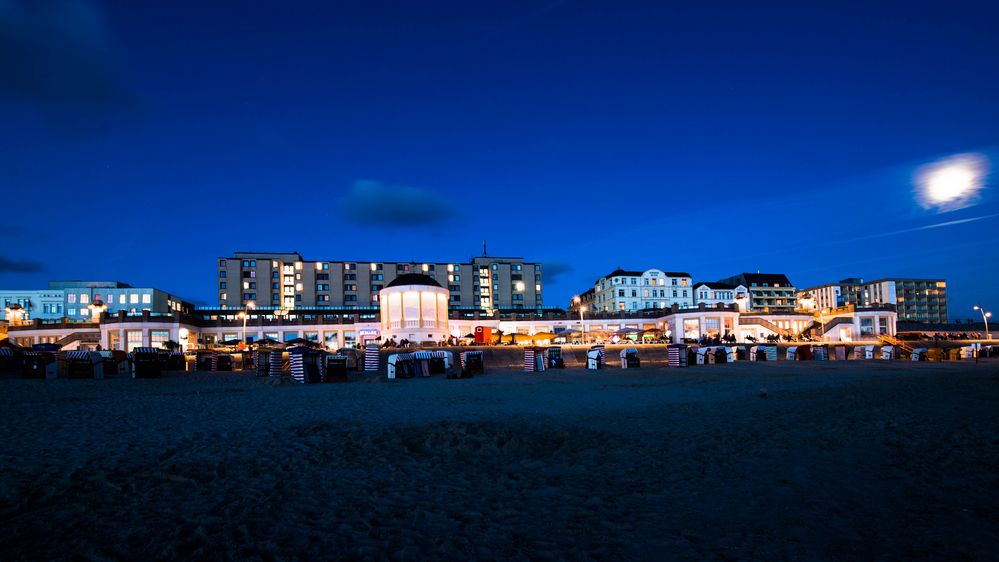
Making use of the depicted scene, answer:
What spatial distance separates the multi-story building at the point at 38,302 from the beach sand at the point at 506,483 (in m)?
113

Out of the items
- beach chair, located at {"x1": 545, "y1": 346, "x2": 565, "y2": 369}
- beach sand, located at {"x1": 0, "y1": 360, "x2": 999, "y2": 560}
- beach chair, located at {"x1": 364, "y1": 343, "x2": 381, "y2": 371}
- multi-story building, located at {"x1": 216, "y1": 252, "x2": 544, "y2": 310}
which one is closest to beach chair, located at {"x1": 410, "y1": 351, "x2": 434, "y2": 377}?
beach chair, located at {"x1": 364, "y1": 343, "x2": 381, "y2": 371}

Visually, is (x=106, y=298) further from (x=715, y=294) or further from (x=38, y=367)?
(x=715, y=294)

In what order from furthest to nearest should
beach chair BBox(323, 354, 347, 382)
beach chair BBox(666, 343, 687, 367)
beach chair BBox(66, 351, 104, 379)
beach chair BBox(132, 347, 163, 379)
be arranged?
beach chair BBox(666, 343, 687, 367), beach chair BBox(132, 347, 163, 379), beach chair BBox(66, 351, 104, 379), beach chair BBox(323, 354, 347, 382)

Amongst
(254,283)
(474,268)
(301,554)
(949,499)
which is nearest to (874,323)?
(474,268)

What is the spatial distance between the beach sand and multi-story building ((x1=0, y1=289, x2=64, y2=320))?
370 feet

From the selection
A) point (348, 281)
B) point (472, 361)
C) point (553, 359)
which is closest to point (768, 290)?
point (348, 281)

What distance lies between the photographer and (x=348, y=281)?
111812 mm

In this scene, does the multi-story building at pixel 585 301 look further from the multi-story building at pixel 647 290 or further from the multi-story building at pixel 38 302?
the multi-story building at pixel 38 302

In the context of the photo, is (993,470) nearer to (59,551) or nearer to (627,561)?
(627,561)

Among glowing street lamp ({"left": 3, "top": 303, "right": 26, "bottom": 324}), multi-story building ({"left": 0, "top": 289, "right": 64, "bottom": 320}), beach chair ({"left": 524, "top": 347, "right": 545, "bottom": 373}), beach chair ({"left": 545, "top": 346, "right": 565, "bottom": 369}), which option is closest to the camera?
beach chair ({"left": 524, "top": 347, "right": 545, "bottom": 373})

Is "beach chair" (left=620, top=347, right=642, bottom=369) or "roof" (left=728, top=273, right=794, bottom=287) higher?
"roof" (left=728, top=273, right=794, bottom=287)

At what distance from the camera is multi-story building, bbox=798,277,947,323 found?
160 meters

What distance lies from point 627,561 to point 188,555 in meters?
3.97

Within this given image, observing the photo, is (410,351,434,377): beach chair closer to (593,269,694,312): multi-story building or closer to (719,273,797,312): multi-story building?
(593,269,694,312): multi-story building
